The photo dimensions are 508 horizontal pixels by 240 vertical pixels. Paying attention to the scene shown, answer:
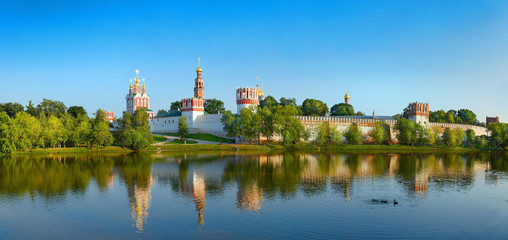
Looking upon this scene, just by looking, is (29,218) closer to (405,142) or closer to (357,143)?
(357,143)

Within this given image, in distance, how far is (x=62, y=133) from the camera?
49.4m

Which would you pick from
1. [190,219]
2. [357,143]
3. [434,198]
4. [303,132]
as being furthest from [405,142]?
[190,219]

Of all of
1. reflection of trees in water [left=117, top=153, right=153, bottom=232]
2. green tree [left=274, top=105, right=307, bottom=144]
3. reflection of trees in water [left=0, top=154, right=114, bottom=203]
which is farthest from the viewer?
green tree [left=274, top=105, right=307, bottom=144]

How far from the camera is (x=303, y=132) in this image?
59.2 m

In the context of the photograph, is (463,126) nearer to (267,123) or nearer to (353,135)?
(353,135)

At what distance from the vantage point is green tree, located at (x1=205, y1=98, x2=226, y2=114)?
91.2m

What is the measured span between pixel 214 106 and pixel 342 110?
31.3 meters

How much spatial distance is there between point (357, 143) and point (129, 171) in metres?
43.8

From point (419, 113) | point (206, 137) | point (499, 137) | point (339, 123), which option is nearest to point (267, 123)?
point (206, 137)

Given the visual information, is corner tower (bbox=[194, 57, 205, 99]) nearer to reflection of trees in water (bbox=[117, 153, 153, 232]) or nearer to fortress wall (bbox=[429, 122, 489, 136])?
fortress wall (bbox=[429, 122, 489, 136])

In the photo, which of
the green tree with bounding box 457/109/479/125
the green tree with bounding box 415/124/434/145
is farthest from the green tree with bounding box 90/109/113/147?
the green tree with bounding box 457/109/479/125

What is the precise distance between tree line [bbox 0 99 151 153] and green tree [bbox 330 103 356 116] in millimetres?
50433

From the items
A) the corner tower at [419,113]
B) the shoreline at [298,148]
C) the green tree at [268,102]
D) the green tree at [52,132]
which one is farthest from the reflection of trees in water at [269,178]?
the green tree at [268,102]

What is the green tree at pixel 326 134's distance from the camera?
60737 mm
